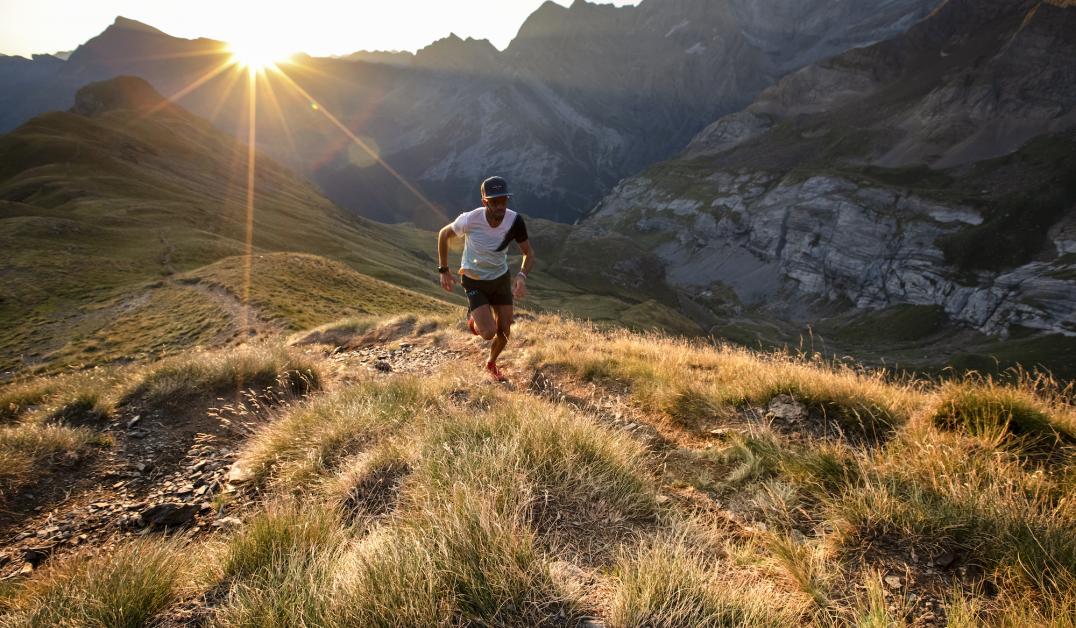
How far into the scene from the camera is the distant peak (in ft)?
567

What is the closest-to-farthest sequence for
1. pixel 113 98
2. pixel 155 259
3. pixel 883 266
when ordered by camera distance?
pixel 155 259 → pixel 883 266 → pixel 113 98

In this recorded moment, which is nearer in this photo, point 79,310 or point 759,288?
point 79,310

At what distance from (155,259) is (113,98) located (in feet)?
632

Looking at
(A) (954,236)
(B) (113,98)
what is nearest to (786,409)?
(A) (954,236)

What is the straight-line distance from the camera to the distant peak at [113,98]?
173 metres

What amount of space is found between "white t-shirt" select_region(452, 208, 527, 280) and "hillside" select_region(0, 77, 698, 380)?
20.9 metres

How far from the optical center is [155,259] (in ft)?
161

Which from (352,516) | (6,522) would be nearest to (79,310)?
(6,522)

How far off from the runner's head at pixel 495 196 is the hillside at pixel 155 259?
21.6 m

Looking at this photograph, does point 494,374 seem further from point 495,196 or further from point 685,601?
point 685,601

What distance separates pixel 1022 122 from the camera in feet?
588

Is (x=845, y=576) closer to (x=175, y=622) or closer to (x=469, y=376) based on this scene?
(x=175, y=622)

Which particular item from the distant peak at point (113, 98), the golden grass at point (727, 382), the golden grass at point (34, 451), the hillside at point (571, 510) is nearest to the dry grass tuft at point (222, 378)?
the hillside at point (571, 510)

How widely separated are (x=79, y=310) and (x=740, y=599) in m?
50.2
